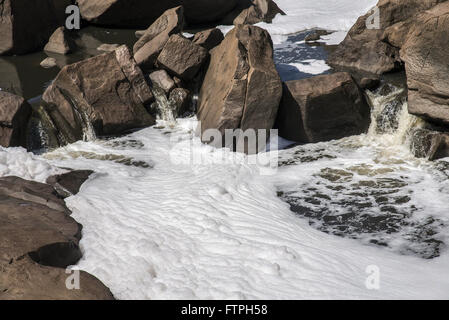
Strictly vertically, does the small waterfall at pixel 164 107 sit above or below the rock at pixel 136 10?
below

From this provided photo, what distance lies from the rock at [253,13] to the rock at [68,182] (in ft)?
33.8

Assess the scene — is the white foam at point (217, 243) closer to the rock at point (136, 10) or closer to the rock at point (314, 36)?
the rock at point (314, 36)

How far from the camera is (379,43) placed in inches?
472

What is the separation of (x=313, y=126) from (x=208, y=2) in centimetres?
863

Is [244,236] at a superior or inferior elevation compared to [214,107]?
inferior

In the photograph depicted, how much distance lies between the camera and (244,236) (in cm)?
701

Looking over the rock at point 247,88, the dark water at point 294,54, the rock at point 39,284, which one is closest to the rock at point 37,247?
the rock at point 39,284

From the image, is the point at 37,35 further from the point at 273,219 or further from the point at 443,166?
the point at 443,166

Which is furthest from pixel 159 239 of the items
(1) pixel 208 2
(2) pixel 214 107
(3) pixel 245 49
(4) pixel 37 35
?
(1) pixel 208 2

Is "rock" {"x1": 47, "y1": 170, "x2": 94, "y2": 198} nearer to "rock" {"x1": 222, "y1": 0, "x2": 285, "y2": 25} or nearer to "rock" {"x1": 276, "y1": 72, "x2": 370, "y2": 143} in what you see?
"rock" {"x1": 276, "y1": 72, "x2": 370, "y2": 143}

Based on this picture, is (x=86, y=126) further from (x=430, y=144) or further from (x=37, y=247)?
(x=430, y=144)

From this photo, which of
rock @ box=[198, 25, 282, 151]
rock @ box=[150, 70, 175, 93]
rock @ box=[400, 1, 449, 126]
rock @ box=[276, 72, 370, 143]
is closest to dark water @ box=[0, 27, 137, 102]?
rock @ box=[150, 70, 175, 93]

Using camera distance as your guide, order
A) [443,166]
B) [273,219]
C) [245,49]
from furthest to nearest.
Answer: [245,49] → [443,166] → [273,219]

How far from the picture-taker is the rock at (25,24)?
13.6 meters
